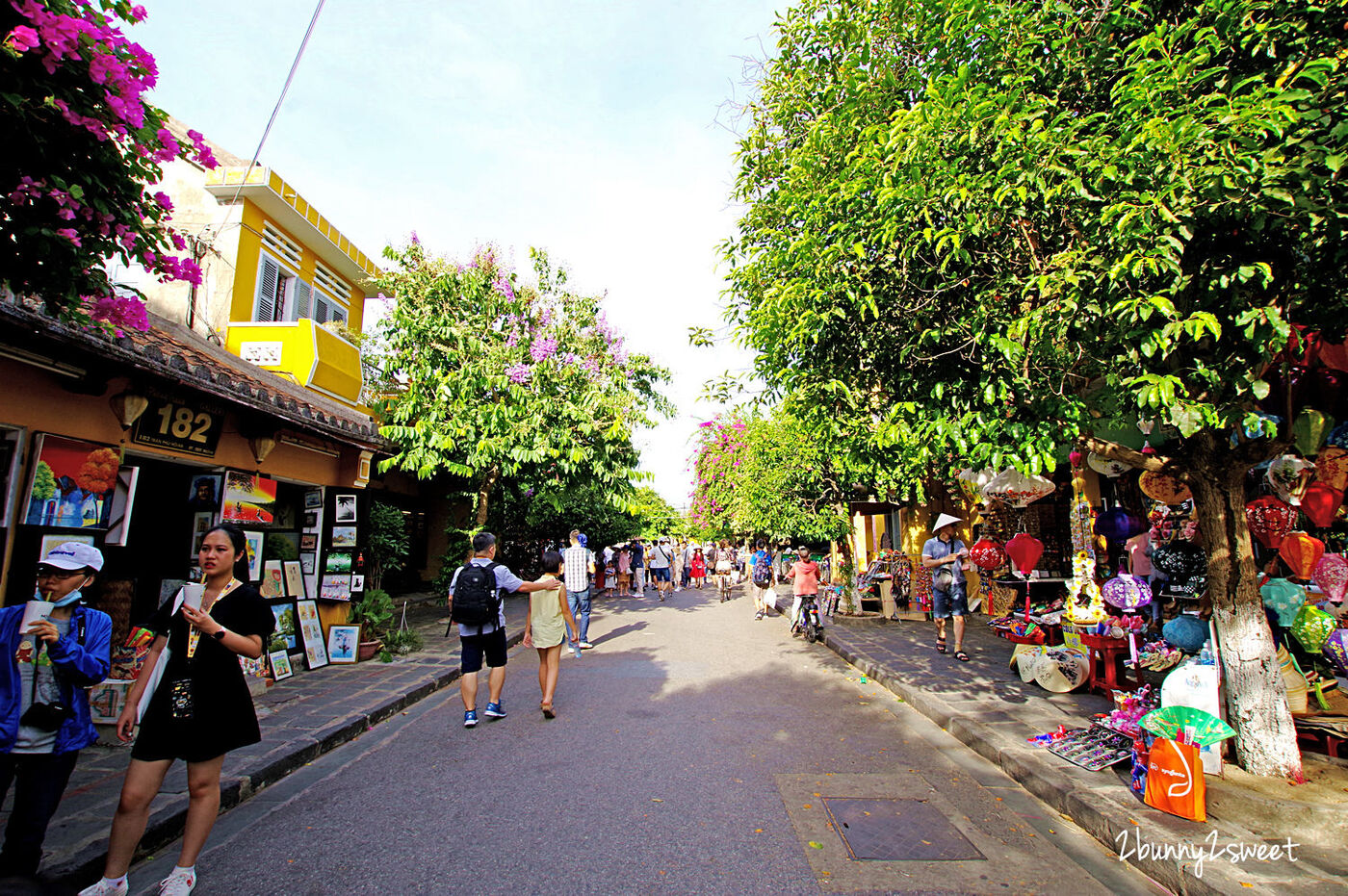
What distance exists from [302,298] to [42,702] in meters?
11.9

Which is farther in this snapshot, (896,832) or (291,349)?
(291,349)

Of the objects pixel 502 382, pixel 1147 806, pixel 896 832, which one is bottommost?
pixel 896 832

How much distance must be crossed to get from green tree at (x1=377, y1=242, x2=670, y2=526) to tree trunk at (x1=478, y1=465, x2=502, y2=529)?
0.07 feet

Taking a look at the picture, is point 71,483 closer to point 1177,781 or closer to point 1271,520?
point 1177,781

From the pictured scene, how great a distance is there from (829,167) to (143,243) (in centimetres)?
454

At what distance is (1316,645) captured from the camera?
5.01 metres

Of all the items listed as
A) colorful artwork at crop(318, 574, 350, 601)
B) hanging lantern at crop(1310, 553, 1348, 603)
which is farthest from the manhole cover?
colorful artwork at crop(318, 574, 350, 601)

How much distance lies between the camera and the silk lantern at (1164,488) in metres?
5.93

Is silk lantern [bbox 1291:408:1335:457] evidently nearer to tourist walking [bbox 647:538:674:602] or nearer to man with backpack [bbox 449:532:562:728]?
man with backpack [bbox 449:532:562:728]

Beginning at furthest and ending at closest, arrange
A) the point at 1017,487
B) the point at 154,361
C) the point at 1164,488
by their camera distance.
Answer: the point at 1017,487
the point at 1164,488
the point at 154,361

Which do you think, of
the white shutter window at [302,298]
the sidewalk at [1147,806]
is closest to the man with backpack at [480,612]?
the sidewalk at [1147,806]

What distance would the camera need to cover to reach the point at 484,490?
13.1m

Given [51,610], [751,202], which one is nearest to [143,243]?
[51,610]

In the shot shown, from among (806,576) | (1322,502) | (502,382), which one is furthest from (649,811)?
(502,382)
